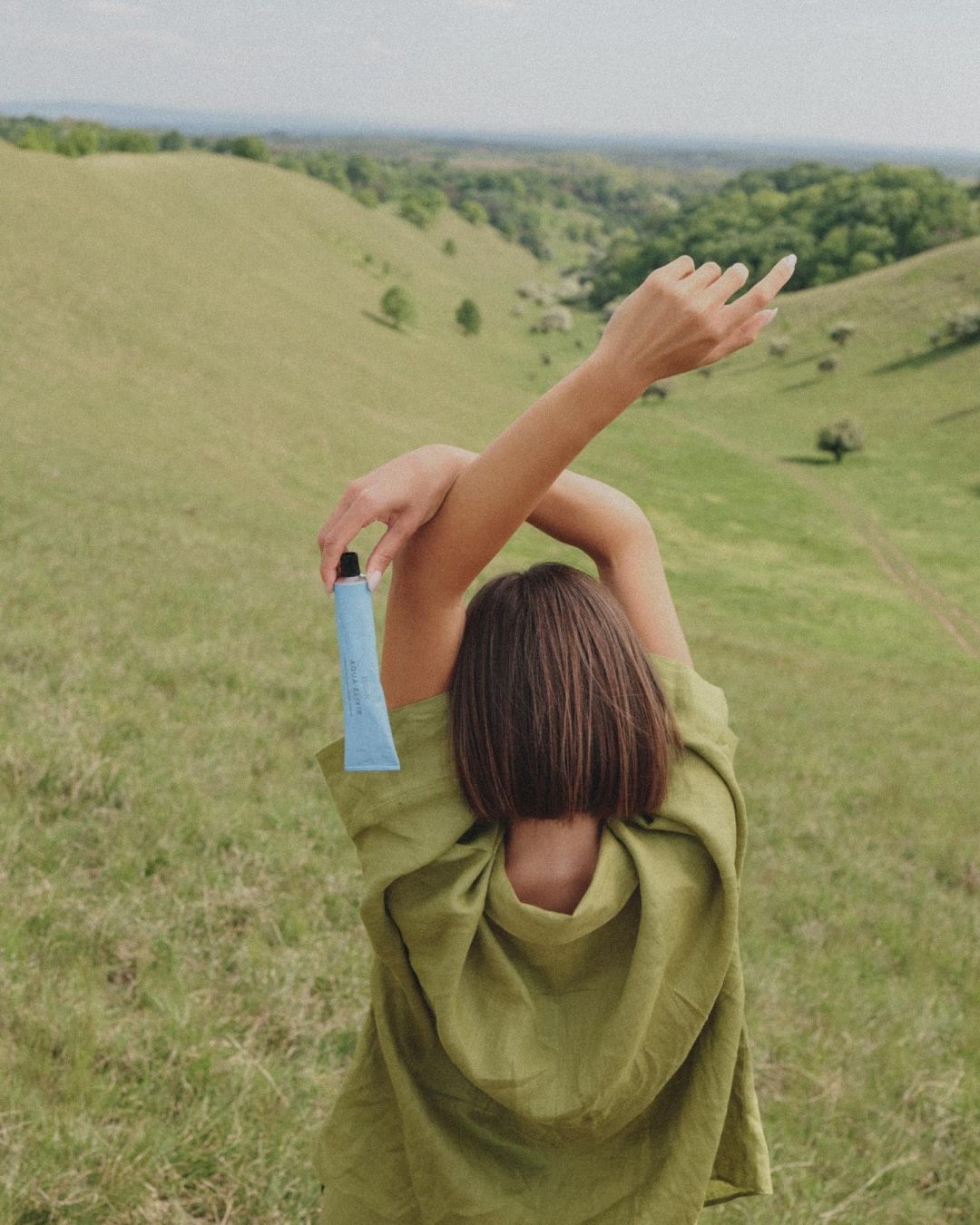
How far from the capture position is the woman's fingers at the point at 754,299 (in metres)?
1.54

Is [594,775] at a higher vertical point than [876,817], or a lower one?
higher

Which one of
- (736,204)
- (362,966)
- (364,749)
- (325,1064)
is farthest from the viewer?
(736,204)

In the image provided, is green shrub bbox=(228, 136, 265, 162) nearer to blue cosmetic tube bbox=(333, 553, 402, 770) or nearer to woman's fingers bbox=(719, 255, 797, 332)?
woman's fingers bbox=(719, 255, 797, 332)

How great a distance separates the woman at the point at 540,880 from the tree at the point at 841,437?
5312cm

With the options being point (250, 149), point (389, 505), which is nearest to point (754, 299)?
point (389, 505)

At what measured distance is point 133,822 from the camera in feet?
15.0

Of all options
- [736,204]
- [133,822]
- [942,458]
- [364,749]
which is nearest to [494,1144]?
[364,749]

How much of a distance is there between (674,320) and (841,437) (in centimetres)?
5363

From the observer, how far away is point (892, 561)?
37.5 metres

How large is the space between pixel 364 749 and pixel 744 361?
77.7 metres

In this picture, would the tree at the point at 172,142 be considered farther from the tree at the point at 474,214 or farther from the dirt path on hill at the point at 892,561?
the dirt path on hill at the point at 892,561

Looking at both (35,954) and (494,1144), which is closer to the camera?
(494,1144)

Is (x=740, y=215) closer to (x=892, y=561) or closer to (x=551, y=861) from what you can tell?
(x=892, y=561)

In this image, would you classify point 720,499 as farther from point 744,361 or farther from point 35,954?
point 35,954
